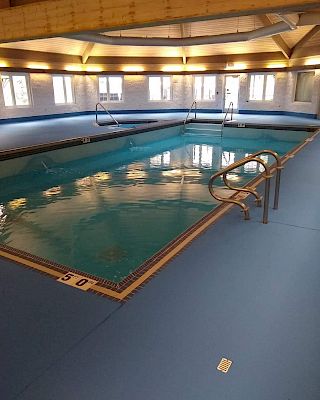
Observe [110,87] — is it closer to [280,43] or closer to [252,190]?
[280,43]

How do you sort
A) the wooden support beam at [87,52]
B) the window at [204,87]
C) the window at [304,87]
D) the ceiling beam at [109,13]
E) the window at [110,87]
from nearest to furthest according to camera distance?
the ceiling beam at [109,13], the window at [304,87], the wooden support beam at [87,52], the window at [110,87], the window at [204,87]

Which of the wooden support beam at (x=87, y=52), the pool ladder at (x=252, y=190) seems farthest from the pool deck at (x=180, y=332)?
the wooden support beam at (x=87, y=52)

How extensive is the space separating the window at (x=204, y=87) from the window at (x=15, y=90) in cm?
806

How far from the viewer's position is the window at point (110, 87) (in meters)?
16.6

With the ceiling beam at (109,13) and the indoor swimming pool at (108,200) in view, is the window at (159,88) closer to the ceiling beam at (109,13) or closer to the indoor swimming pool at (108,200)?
the indoor swimming pool at (108,200)

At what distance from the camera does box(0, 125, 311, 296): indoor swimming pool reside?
383cm

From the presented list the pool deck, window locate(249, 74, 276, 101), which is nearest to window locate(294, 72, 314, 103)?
window locate(249, 74, 276, 101)

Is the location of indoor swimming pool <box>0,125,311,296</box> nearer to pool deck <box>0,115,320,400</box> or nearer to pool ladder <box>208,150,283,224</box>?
pool deck <box>0,115,320,400</box>

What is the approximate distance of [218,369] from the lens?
1.68 m

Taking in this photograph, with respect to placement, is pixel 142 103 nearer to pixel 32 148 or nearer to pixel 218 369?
pixel 32 148

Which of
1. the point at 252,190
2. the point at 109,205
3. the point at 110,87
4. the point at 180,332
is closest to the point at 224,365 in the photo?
the point at 180,332

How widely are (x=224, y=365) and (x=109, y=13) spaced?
439 centimetres

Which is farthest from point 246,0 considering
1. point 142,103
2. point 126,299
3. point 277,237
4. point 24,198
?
point 142,103

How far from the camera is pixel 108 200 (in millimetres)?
5625
